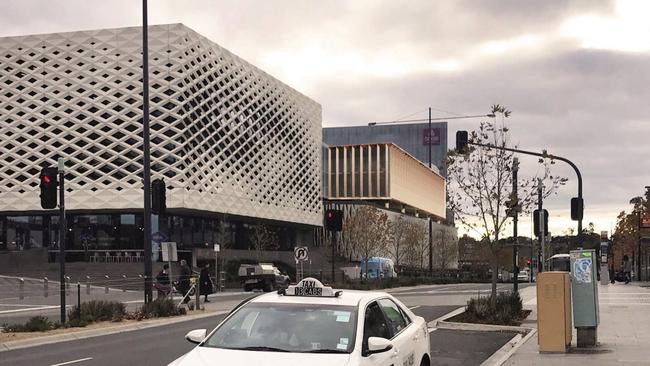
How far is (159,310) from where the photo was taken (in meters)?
24.1

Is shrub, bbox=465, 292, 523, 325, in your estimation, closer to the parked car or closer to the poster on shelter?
the poster on shelter

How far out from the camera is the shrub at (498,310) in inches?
801

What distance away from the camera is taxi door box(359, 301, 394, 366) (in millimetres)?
6723

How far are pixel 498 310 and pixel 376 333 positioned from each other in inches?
562

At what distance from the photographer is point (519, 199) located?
78.1ft

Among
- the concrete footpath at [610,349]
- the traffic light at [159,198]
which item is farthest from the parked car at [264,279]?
the concrete footpath at [610,349]

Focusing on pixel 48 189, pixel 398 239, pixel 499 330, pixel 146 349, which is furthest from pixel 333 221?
pixel 398 239

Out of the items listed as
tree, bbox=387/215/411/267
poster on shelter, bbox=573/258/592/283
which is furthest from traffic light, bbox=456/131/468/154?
tree, bbox=387/215/411/267

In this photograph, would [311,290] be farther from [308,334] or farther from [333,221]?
[333,221]

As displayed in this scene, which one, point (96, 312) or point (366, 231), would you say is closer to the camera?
point (96, 312)

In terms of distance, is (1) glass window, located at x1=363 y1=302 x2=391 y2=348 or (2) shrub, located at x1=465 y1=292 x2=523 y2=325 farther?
(2) shrub, located at x1=465 y1=292 x2=523 y2=325

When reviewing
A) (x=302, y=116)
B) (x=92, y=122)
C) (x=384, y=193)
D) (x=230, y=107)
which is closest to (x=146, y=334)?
(x=92, y=122)

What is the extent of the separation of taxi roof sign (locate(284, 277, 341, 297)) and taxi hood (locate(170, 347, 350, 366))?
1.07 m

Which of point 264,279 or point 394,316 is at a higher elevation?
point 394,316
